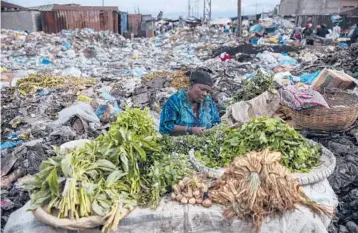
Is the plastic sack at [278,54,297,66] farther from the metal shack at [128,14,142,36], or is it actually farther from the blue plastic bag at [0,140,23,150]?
the metal shack at [128,14,142,36]

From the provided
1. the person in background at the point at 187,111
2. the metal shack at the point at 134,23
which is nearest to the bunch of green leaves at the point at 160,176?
the person in background at the point at 187,111

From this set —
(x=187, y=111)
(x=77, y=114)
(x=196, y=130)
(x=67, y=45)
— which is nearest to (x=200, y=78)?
(x=187, y=111)

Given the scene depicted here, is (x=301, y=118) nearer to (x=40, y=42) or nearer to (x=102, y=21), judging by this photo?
(x=40, y=42)

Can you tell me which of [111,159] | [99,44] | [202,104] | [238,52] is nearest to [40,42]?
[99,44]

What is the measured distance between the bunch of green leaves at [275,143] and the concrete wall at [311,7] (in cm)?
2832

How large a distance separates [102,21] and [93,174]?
22.5 metres

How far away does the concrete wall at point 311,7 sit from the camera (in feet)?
89.7

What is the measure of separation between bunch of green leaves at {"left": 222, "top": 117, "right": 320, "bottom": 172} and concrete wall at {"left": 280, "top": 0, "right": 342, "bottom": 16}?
28.3 metres

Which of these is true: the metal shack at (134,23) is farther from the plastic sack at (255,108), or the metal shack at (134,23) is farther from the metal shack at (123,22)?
the plastic sack at (255,108)

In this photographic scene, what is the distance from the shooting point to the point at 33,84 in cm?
833

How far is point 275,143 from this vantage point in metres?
2.31

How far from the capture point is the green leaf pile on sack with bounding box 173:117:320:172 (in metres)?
2.32

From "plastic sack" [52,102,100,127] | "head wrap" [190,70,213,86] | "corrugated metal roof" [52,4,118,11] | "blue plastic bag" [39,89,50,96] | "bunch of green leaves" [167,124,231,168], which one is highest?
"corrugated metal roof" [52,4,118,11]

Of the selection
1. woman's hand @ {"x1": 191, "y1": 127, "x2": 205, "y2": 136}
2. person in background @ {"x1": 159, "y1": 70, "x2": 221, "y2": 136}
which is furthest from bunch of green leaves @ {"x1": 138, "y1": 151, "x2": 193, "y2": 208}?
person in background @ {"x1": 159, "y1": 70, "x2": 221, "y2": 136}
